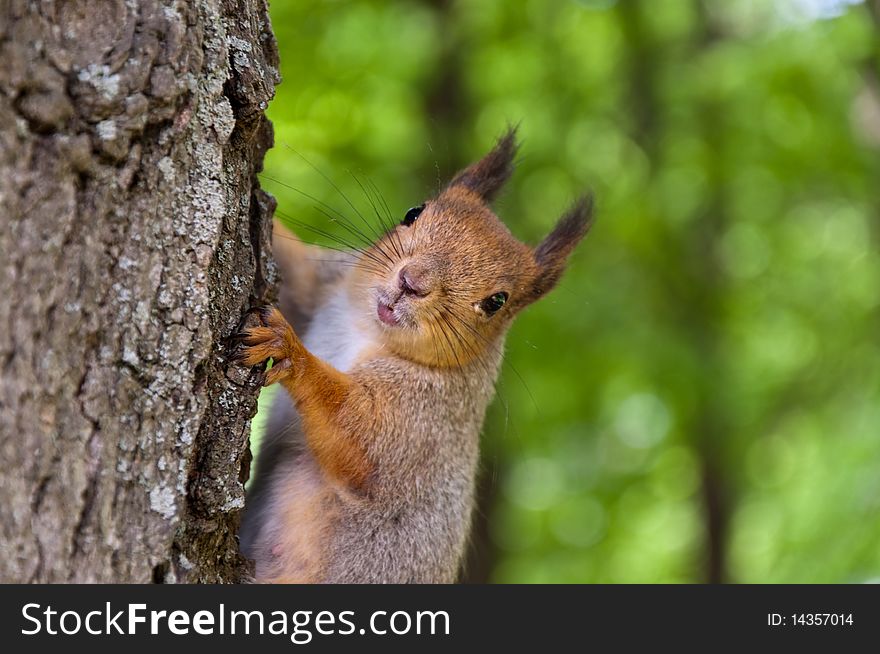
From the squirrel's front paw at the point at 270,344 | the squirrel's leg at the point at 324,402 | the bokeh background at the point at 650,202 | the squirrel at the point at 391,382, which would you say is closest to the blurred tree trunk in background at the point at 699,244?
the bokeh background at the point at 650,202

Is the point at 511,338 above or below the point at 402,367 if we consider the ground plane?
above

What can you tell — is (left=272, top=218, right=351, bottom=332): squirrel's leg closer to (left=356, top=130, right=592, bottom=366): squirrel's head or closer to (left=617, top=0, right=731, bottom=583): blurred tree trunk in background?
(left=356, top=130, right=592, bottom=366): squirrel's head

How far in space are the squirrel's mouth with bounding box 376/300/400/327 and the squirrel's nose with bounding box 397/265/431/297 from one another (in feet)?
0.29

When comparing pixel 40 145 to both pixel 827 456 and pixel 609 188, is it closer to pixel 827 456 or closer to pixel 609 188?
pixel 609 188

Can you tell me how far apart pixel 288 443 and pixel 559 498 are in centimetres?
583

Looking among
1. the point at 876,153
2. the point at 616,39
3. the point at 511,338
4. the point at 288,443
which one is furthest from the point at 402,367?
the point at 616,39

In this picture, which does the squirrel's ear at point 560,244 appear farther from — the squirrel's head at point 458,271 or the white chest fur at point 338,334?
the white chest fur at point 338,334

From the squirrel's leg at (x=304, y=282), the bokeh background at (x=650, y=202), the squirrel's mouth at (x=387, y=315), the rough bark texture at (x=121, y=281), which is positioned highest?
the bokeh background at (x=650, y=202)

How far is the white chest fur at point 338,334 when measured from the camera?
3.35 m

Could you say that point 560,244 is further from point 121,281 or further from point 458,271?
point 121,281

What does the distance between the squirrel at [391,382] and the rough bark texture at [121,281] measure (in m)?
0.34

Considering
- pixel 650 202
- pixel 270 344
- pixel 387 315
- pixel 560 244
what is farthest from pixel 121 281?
pixel 650 202

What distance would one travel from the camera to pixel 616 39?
7207 millimetres

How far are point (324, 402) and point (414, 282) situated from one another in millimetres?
537
